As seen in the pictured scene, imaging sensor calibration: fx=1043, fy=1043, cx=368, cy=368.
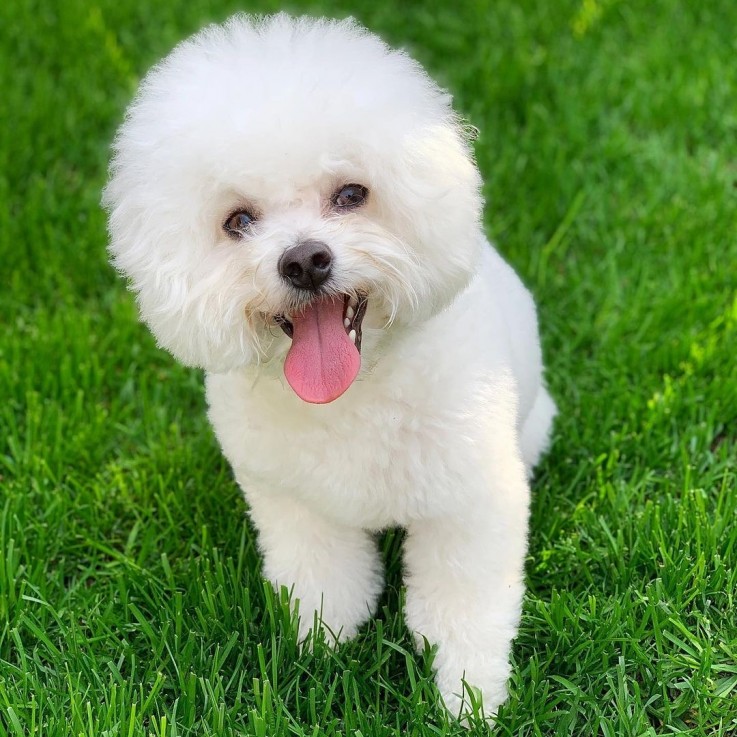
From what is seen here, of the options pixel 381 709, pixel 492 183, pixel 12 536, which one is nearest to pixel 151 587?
pixel 12 536

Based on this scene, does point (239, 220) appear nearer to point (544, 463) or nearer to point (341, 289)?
point (341, 289)

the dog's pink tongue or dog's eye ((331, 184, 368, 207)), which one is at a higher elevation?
dog's eye ((331, 184, 368, 207))

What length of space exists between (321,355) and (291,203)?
32cm

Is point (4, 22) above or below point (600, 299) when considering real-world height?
above

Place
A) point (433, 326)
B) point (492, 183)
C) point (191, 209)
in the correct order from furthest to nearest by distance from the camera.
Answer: point (492, 183) → point (433, 326) → point (191, 209)

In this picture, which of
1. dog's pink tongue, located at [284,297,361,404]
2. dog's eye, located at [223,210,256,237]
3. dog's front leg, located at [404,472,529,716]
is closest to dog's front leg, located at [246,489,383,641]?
dog's front leg, located at [404,472,529,716]

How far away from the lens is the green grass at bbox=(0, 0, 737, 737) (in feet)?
8.28

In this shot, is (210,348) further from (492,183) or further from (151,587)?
(492,183)

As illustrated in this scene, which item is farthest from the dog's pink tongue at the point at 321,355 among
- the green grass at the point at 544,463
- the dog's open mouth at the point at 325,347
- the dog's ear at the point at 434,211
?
the green grass at the point at 544,463

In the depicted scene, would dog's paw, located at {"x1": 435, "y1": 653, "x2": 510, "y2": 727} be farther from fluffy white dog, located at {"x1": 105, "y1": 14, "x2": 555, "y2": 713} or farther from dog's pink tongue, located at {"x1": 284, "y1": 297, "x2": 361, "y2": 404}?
dog's pink tongue, located at {"x1": 284, "y1": 297, "x2": 361, "y2": 404}

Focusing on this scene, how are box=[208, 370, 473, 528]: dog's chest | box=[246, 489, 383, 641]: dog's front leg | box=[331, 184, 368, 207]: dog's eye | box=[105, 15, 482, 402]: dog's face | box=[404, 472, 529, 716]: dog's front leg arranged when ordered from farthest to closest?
box=[246, 489, 383, 641]: dog's front leg < box=[404, 472, 529, 716]: dog's front leg < box=[208, 370, 473, 528]: dog's chest < box=[331, 184, 368, 207]: dog's eye < box=[105, 15, 482, 402]: dog's face

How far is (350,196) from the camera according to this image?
7.18 ft

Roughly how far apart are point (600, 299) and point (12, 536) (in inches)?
86.2

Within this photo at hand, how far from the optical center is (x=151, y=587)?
9.32 feet
